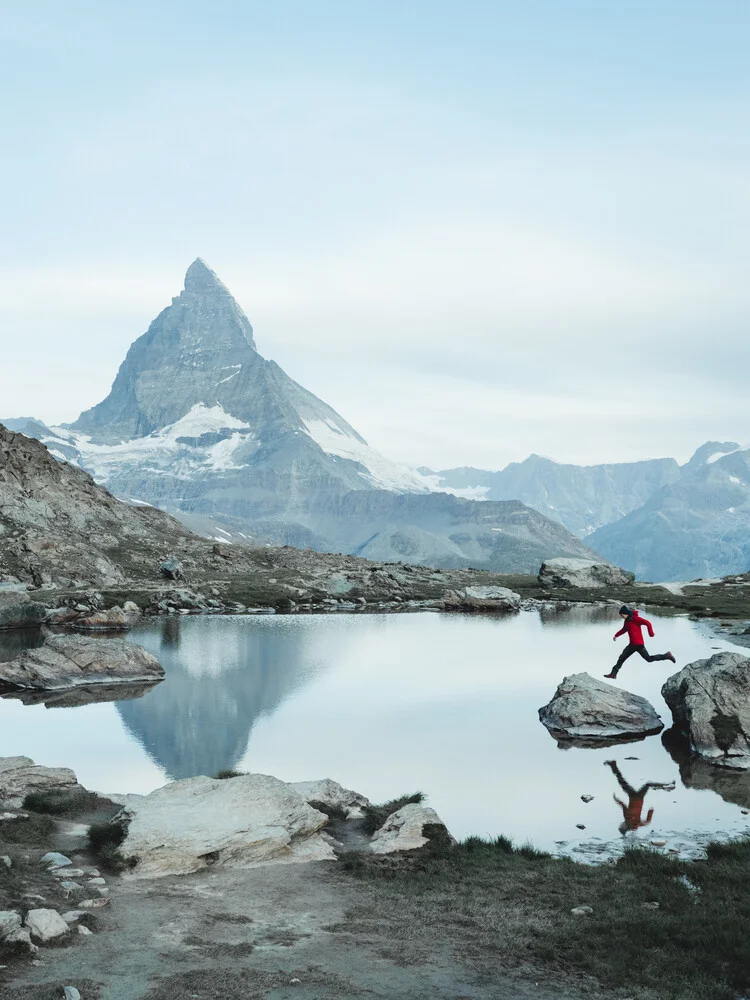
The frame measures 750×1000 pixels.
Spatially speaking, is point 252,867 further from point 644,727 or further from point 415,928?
point 644,727

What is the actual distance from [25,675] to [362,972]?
39835mm

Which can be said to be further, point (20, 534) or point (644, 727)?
point (20, 534)

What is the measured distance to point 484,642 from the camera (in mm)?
74000

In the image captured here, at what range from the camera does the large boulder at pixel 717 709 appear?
33.7 metres

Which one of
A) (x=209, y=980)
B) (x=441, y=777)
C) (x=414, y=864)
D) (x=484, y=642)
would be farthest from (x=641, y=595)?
(x=209, y=980)

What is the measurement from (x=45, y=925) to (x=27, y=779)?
→ 13213 millimetres

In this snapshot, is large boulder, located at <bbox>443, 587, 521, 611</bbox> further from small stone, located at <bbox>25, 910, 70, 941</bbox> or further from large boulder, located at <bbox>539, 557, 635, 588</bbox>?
small stone, located at <bbox>25, 910, 70, 941</bbox>

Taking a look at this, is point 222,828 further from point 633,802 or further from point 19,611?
point 19,611

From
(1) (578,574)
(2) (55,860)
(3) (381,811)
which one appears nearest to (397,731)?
(3) (381,811)

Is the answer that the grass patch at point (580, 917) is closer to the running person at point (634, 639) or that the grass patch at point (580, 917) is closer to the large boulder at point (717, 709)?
the large boulder at point (717, 709)

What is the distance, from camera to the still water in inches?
1111

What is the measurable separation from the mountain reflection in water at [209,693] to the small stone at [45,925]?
54.8ft

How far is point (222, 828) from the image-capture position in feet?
69.0

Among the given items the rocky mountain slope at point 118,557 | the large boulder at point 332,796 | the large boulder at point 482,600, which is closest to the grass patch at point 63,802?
the large boulder at point 332,796
